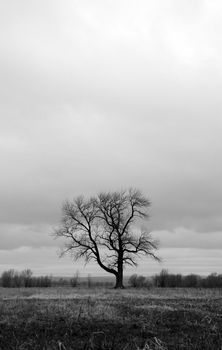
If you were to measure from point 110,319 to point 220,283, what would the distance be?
69.2 meters

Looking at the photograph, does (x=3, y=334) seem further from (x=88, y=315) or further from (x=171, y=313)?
(x=171, y=313)

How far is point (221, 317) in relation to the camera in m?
15.0

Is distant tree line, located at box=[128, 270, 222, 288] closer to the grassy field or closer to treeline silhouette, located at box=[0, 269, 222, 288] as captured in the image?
treeline silhouette, located at box=[0, 269, 222, 288]

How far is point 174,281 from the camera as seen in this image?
237 ft

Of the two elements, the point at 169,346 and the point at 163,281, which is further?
the point at 163,281

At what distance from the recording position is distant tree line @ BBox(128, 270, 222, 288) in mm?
65194

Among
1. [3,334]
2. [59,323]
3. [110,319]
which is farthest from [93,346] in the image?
[110,319]

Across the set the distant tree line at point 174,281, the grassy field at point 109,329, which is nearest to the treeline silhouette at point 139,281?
the distant tree line at point 174,281

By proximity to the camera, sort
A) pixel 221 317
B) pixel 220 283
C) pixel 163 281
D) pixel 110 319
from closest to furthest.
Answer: pixel 110 319 < pixel 221 317 < pixel 163 281 < pixel 220 283

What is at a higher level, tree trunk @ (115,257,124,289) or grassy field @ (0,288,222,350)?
tree trunk @ (115,257,124,289)

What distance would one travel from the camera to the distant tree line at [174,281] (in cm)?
6519

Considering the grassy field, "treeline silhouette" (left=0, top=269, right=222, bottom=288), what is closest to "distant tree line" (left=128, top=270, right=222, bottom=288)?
"treeline silhouette" (left=0, top=269, right=222, bottom=288)

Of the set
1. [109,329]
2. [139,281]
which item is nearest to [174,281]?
[139,281]

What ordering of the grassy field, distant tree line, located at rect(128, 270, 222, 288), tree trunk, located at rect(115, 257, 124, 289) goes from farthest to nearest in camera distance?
distant tree line, located at rect(128, 270, 222, 288)
tree trunk, located at rect(115, 257, 124, 289)
the grassy field
